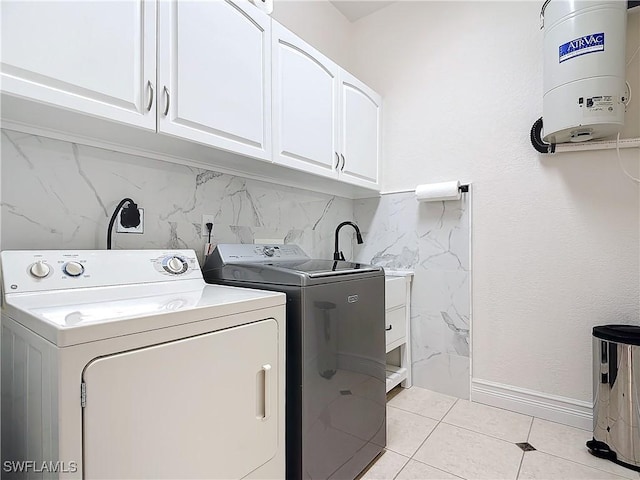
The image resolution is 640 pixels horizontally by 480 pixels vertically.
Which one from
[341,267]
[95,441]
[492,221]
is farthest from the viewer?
[492,221]

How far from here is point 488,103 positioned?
2299 millimetres

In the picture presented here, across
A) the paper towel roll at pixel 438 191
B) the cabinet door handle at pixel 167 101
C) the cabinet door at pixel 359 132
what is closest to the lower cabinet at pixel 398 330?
the paper towel roll at pixel 438 191

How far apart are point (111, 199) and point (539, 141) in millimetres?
2290

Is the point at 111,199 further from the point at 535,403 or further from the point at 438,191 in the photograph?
the point at 535,403

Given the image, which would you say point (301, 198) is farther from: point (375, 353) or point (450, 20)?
point (450, 20)

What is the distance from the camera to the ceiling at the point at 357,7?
274 cm

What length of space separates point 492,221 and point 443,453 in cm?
140

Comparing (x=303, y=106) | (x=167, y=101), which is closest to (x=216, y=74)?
(x=167, y=101)

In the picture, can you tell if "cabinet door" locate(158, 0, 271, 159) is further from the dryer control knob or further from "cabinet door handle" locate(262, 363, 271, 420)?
"cabinet door handle" locate(262, 363, 271, 420)

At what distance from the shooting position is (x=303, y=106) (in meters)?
1.91

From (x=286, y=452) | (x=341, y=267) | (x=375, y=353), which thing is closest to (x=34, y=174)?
(x=341, y=267)

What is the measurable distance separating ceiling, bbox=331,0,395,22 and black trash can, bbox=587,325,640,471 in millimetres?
2716

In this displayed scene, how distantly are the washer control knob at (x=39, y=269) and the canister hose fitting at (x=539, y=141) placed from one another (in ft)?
8.04

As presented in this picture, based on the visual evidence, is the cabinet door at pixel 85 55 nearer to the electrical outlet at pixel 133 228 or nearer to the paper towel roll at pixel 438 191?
the electrical outlet at pixel 133 228
